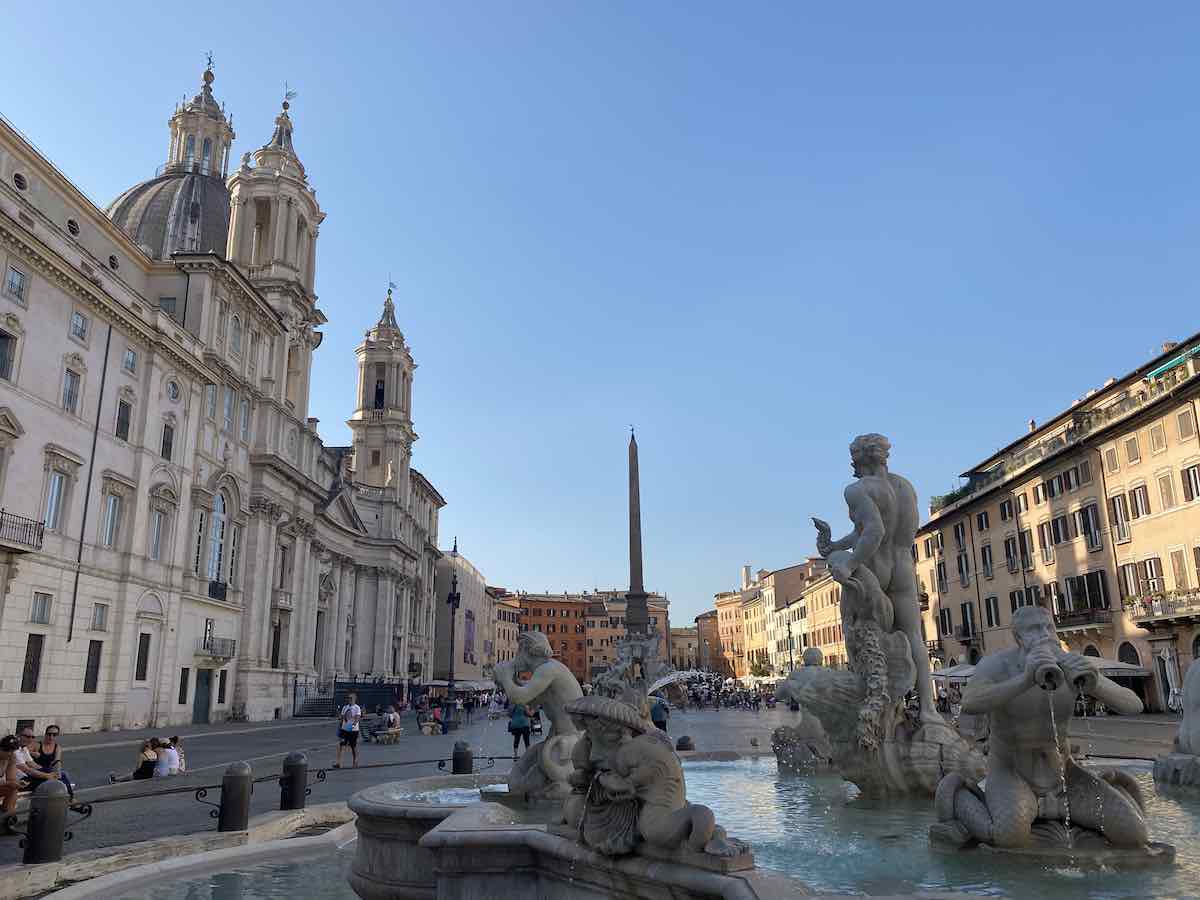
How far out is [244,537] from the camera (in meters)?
37.1

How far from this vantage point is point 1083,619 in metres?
32.9

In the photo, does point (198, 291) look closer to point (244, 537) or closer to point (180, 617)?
point (244, 537)

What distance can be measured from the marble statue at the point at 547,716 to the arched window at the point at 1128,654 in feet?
101

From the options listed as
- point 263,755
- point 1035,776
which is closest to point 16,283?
point 263,755

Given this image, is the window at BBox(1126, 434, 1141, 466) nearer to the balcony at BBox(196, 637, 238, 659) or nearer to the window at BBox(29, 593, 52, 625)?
the balcony at BBox(196, 637, 238, 659)

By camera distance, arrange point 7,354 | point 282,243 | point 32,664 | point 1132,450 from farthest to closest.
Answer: point 282,243 < point 1132,450 < point 32,664 < point 7,354

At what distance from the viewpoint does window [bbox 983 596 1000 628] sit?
39.8 meters

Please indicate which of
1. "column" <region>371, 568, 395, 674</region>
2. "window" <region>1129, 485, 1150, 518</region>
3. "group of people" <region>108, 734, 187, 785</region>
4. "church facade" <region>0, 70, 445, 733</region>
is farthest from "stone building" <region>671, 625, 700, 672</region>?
"group of people" <region>108, 734, 187, 785</region>

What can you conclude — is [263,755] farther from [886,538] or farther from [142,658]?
[886,538]

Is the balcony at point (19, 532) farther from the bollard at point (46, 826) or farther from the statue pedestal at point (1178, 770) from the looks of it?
the statue pedestal at point (1178, 770)

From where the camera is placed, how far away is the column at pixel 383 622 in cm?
5938

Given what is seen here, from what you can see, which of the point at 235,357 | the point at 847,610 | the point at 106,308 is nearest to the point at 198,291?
the point at 235,357

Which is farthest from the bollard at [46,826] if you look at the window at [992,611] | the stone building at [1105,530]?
the window at [992,611]

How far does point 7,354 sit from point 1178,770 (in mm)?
26061
